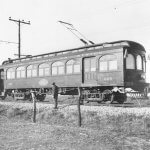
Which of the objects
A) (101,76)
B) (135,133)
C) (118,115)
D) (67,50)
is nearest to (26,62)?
(67,50)

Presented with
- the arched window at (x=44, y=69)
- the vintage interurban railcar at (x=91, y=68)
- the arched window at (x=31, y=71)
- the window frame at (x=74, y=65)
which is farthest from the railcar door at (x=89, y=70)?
the arched window at (x=31, y=71)

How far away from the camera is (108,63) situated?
1602cm

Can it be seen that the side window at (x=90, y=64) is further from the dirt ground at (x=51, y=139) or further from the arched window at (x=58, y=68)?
the dirt ground at (x=51, y=139)

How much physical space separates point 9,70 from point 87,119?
41.5ft

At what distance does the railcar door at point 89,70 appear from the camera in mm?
16739

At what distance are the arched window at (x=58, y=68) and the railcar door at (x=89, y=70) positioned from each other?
1990 mm

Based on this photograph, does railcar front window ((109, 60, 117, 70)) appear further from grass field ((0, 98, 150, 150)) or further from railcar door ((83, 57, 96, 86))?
grass field ((0, 98, 150, 150))

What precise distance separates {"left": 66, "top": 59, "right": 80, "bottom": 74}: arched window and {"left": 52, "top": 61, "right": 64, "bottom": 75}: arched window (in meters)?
0.60

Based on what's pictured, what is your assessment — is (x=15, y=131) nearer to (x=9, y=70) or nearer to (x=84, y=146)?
(x=84, y=146)

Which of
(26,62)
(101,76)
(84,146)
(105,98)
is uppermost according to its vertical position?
(26,62)

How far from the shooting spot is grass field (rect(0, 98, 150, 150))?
8.09m

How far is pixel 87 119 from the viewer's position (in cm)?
1294

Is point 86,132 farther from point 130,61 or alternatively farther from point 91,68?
Answer: point 91,68

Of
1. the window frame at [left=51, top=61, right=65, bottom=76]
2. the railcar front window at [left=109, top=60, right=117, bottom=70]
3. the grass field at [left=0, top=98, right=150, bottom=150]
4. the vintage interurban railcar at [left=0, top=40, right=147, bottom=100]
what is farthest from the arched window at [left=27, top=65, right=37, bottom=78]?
the railcar front window at [left=109, top=60, right=117, bottom=70]
